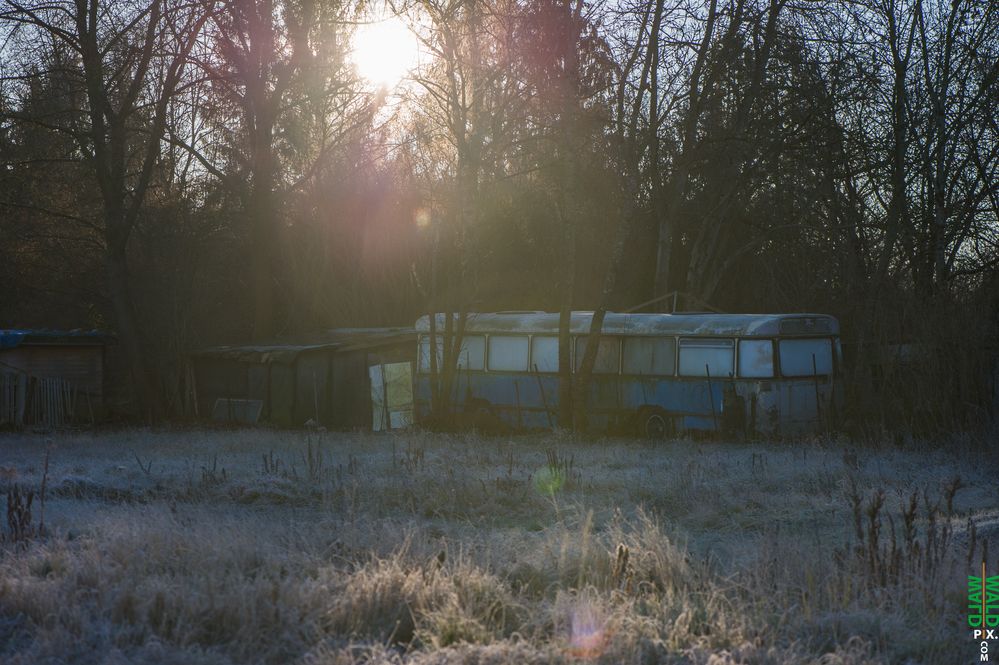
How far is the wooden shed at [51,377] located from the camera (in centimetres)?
2536

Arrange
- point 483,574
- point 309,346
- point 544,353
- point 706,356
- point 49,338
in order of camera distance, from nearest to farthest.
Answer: point 483,574
point 706,356
point 544,353
point 309,346
point 49,338

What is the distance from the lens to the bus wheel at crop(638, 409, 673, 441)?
19.9 meters

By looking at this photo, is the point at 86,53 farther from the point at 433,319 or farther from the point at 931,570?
the point at 931,570

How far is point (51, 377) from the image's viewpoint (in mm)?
26516

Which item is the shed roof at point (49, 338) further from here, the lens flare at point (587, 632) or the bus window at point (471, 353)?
the lens flare at point (587, 632)

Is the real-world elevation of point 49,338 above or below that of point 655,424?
above

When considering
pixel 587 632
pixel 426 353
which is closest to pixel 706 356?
pixel 426 353

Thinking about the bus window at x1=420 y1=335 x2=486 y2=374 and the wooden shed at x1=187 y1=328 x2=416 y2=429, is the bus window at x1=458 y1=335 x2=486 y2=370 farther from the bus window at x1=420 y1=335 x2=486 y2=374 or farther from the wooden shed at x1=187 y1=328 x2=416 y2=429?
the wooden shed at x1=187 y1=328 x2=416 y2=429

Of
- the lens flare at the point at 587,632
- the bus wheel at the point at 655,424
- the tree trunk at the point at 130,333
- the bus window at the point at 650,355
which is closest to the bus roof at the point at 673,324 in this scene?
the bus window at the point at 650,355

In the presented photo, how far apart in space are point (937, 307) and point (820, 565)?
12029 mm

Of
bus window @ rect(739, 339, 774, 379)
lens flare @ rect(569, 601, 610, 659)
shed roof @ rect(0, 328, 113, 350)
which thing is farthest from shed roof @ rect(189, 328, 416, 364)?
lens flare @ rect(569, 601, 610, 659)

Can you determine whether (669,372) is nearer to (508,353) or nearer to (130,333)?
(508,353)

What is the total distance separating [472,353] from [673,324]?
5.16 m

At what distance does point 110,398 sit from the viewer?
30.0 meters
